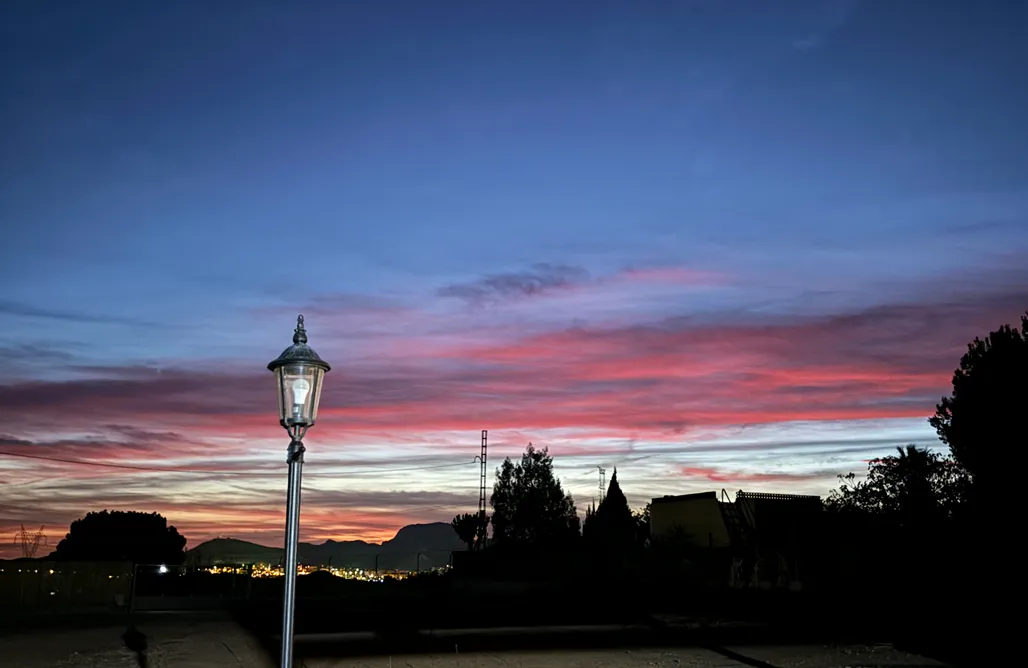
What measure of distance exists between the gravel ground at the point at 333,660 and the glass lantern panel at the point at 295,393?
984 cm

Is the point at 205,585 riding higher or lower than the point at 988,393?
lower

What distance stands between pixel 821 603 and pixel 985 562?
4.96 metres

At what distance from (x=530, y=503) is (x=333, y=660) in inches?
2718

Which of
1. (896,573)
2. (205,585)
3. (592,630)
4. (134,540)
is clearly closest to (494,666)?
(592,630)

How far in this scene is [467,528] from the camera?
9106cm

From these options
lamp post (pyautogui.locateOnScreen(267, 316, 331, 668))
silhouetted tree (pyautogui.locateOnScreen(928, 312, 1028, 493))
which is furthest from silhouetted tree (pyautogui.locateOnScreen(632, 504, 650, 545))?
lamp post (pyautogui.locateOnScreen(267, 316, 331, 668))

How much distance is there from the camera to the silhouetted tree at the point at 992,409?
118ft

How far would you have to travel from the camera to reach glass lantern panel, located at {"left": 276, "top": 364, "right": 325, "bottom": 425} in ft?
27.5

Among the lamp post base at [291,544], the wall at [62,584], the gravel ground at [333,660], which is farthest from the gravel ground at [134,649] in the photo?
the lamp post base at [291,544]

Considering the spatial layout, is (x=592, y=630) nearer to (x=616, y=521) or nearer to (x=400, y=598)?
(x=400, y=598)

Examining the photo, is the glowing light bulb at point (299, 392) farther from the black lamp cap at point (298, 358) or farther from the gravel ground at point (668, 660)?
the gravel ground at point (668, 660)

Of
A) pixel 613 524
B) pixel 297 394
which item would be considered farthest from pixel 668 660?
pixel 613 524

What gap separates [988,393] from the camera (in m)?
38.2

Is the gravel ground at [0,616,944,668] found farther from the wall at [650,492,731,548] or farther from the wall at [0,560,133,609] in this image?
the wall at [650,492,731,548]
